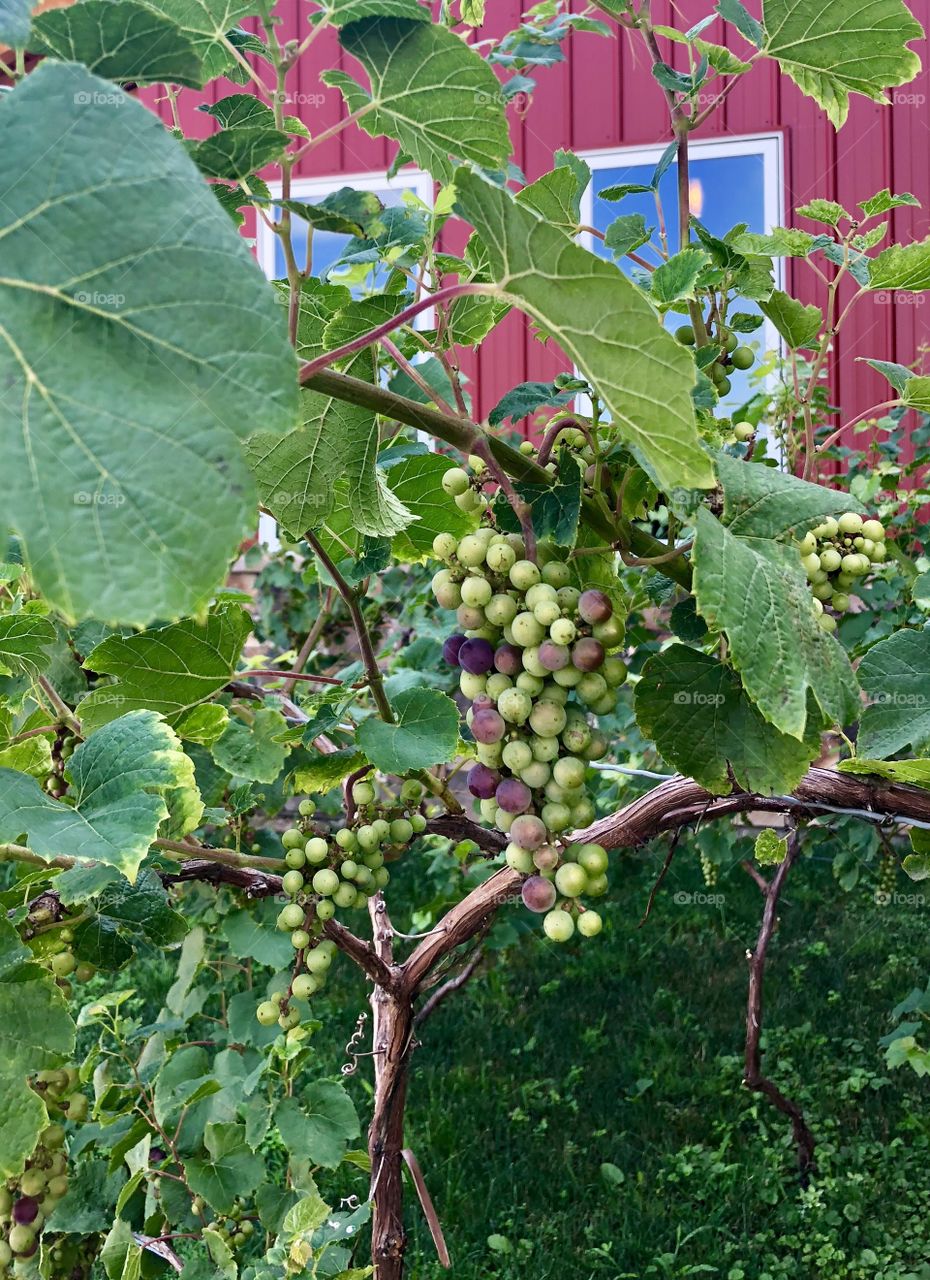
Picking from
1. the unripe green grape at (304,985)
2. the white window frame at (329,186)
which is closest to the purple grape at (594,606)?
the unripe green grape at (304,985)

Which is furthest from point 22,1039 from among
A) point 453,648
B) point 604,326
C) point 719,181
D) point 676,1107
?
point 719,181

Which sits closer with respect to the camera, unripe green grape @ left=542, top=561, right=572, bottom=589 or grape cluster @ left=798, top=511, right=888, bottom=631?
unripe green grape @ left=542, top=561, right=572, bottom=589

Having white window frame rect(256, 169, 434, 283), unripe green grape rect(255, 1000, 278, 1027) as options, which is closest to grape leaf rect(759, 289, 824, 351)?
unripe green grape rect(255, 1000, 278, 1027)

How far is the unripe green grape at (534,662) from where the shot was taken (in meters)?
0.85

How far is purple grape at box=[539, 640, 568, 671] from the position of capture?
32.8 inches

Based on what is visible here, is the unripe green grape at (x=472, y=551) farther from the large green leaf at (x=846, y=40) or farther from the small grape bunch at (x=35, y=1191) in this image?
the small grape bunch at (x=35, y=1191)

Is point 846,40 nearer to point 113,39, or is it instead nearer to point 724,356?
point 724,356

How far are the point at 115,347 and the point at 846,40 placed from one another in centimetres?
97

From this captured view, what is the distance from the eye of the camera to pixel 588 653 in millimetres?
839

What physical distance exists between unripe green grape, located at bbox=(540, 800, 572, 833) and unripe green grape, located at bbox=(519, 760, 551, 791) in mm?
23

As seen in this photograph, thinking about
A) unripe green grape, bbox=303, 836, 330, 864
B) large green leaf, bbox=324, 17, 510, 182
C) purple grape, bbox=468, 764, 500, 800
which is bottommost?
unripe green grape, bbox=303, 836, 330, 864

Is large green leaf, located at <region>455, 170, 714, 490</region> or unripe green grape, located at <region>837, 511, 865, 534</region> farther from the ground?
large green leaf, located at <region>455, 170, 714, 490</region>

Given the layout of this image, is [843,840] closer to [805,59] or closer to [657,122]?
[805,59]

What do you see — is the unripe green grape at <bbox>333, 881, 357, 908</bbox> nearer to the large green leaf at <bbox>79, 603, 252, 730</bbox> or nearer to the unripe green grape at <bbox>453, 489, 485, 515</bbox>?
the large green leaf at <bbox>79, 603, 252, 730</bbox>
